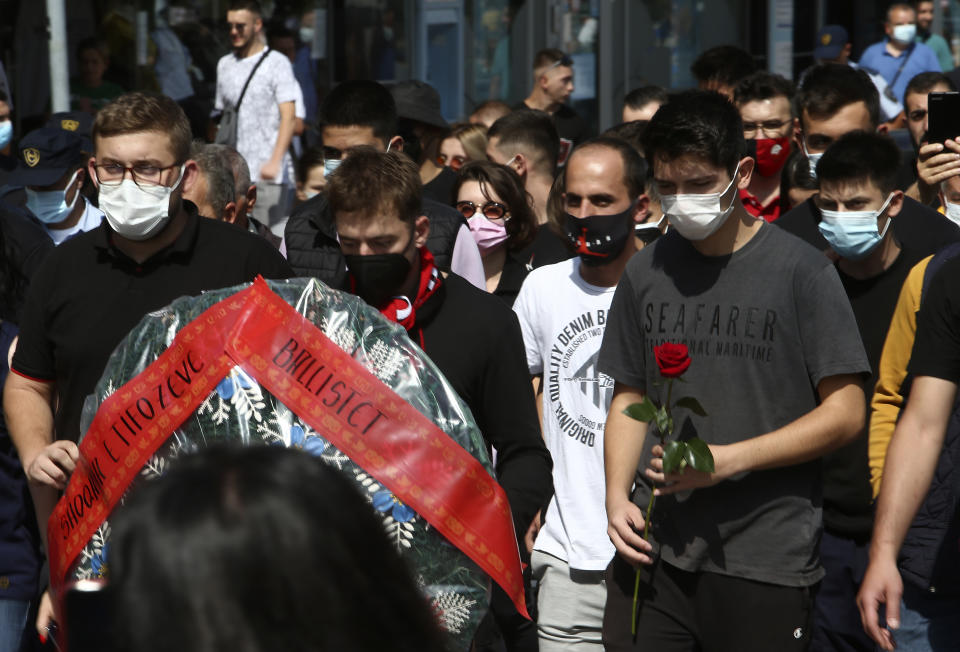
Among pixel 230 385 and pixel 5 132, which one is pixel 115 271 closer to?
pixel 230 385

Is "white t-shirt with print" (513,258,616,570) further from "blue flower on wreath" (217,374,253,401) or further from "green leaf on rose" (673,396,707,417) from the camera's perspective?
"blue flower on wreath" (217,374,253,401)

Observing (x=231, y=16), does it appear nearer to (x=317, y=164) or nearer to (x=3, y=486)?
(x=317, y=164)

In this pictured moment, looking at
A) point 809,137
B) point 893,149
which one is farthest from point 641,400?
point 809,137

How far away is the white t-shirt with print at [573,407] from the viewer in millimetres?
4543

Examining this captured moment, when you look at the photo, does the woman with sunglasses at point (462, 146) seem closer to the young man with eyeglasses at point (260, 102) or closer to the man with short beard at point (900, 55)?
the young man with eyeglasses at point (260, 102)

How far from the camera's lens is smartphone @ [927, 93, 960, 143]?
14.7 ft

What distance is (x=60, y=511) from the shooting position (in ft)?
9.41

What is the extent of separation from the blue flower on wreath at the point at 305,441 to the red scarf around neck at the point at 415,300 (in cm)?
104

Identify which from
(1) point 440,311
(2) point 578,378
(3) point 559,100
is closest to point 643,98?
(3) point 559,100

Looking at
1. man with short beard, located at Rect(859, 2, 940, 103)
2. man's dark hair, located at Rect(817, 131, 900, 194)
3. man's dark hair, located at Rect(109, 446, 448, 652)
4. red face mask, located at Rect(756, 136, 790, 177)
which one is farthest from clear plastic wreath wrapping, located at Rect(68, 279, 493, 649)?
man with short beard, located at Rect(859, 2, 940, 103)

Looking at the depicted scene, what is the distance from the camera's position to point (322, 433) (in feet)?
8.61

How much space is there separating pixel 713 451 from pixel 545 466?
0.44 m

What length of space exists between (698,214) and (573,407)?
114 cm

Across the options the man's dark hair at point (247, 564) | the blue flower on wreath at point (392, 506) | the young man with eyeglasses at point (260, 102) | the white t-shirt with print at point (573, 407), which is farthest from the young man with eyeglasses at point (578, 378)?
the young man with eyeglasses at point (260, 102)
